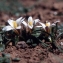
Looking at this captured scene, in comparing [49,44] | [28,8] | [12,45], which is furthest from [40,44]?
[28,8]

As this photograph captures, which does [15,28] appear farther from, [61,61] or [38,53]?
[61,61]

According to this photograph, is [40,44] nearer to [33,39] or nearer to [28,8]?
[33,39]

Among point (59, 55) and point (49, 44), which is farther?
point (49, 44)

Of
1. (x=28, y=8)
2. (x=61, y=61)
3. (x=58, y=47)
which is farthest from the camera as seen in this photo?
(x=28, y=8)

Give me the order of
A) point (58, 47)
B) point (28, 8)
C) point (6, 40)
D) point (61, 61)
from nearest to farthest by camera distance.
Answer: point (61, 61) → point (58, 47) → point (6, 40) → point (28, 8)

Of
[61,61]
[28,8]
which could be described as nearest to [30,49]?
[61,61]

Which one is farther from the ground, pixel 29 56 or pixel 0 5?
pixel 0 5
